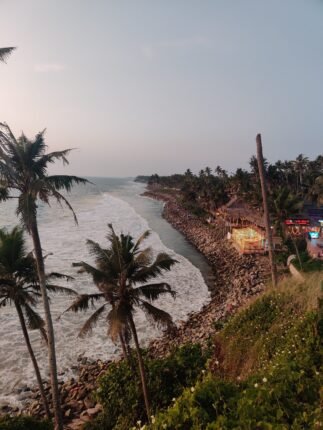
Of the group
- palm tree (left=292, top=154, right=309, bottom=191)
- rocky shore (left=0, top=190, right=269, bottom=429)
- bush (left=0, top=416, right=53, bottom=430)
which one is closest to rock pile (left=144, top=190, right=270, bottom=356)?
rocky shore (left=0, top=190, right=269, bottom=429)

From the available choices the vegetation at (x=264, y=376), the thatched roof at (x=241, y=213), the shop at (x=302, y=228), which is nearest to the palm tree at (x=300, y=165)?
the thatched roof at (x=241, y=213)

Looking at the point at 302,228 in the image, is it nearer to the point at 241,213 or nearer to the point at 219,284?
the point at 241,213

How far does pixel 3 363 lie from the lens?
17.1m

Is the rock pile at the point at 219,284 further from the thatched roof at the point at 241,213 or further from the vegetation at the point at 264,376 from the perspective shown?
the thatched roof at the point at 241,213

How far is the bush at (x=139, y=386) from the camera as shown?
37.6 ft

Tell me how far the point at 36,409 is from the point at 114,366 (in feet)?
15.3

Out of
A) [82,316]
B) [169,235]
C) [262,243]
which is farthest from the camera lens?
[169,235]

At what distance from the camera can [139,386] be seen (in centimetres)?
1184

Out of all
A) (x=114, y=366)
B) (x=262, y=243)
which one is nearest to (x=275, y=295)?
(x=114, y=366)

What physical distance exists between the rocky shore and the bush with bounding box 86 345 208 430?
4.21 feet

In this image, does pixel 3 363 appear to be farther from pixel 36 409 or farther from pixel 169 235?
pixel 169 235

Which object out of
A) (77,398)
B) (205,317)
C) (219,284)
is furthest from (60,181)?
(219,284)

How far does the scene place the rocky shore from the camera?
1384cm

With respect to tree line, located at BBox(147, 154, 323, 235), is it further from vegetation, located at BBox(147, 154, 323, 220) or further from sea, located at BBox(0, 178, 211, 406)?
sea, located at BBox(0, 178, 211, 406)
